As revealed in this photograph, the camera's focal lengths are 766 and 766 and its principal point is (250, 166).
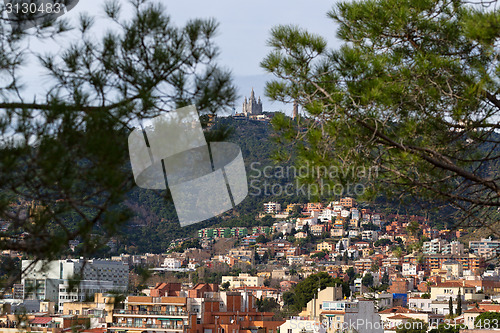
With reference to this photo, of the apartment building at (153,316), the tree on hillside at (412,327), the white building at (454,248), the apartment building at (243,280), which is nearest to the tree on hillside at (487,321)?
the tree on hillside at (412,327)

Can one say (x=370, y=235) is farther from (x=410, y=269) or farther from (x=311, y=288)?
(x=311, y=288)

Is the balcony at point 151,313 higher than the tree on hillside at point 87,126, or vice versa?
the tree on hillside at point 87,126

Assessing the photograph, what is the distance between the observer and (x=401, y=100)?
2.90m

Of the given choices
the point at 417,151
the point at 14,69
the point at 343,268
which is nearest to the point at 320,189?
the point at 417,151

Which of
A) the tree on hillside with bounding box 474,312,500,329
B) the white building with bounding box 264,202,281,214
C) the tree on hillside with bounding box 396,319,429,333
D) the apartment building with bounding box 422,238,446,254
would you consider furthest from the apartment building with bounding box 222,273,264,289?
the tree on hillside with bounding box 474,312,500,329

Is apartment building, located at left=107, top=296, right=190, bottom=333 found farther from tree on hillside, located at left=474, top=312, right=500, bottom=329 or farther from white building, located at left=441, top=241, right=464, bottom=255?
white building, located at left=441, top=241, right=464, bottom=255

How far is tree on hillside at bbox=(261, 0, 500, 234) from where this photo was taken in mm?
2805

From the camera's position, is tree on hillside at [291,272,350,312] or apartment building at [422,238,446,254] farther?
tree on hillside at [291,272,350,312]

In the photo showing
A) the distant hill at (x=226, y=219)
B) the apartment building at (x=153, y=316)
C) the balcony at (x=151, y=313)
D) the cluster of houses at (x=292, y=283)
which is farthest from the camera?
the distant hill at (x=226, y=219)

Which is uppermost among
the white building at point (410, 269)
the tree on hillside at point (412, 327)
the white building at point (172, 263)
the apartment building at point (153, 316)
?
the white building at point (172, 263)

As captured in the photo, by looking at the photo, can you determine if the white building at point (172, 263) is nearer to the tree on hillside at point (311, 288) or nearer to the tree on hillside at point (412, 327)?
the tree on hillside at point (311, 288)

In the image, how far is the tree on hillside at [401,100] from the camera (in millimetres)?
2805

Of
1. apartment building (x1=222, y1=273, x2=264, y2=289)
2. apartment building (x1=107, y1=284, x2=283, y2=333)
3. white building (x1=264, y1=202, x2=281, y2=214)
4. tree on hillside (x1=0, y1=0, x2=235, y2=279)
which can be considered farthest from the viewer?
white building (x1=264, y1=202, x2=281, y2=214)

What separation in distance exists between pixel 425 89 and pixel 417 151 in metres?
0.29
